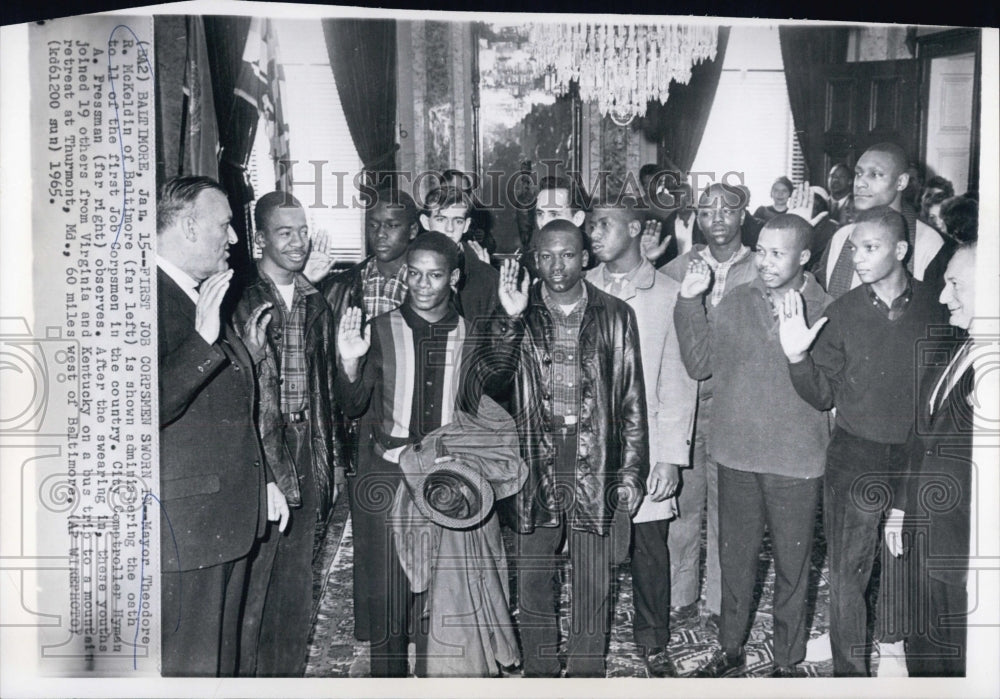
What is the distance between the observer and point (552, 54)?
3.70m

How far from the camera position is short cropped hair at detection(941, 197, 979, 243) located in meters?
3.77

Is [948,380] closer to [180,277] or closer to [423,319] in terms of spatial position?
[423,319]

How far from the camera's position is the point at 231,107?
3643 millimetres

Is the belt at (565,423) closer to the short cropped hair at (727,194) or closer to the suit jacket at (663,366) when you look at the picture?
the suit jacket at (663,366)

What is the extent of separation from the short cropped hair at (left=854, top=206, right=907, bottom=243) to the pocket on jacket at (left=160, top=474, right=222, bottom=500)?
2.49m

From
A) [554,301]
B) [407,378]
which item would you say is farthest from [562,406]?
[407,378]

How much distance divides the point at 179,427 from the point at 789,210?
232cm

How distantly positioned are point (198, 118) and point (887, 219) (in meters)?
2.49

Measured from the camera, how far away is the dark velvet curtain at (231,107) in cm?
364

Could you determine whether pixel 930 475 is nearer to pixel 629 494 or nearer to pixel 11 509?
pixel 629 494

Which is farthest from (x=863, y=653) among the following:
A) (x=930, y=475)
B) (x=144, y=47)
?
(x=144, y=47)

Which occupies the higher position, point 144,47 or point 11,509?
point 144,47

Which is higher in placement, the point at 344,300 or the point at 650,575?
the point at 344,300

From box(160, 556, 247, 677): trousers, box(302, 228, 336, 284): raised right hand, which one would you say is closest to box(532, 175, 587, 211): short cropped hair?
box(302, 228, 336, 284): raised right hand
